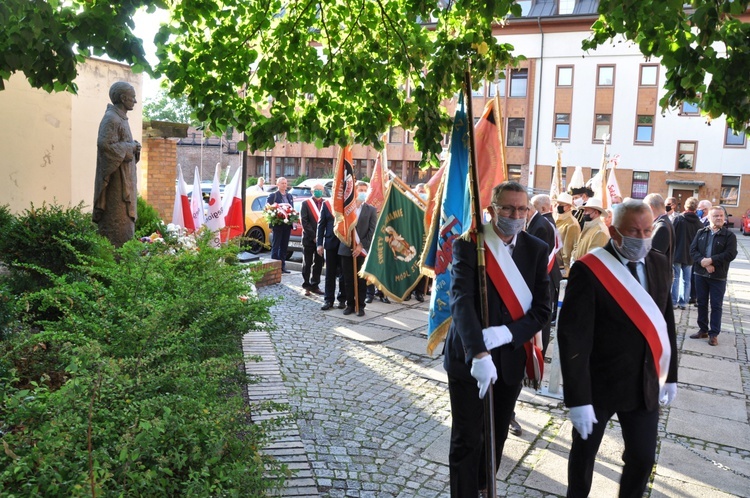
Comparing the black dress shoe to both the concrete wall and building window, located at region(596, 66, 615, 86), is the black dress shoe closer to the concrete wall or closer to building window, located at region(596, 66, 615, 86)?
the concrete wall

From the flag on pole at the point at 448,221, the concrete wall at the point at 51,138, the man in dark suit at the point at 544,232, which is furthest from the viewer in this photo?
the concrete wall at the point at 51,138

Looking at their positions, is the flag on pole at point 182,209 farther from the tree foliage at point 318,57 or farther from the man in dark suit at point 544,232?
the man in dark suit at point 544,232

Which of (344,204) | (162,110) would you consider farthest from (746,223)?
(162,110)

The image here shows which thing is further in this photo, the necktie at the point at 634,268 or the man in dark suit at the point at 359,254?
the man in dark suit at the point at 359,254

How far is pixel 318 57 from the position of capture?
6906mm

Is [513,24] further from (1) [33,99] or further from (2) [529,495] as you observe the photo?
(2) [529,495]

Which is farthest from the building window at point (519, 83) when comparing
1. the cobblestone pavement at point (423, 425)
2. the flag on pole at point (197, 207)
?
the cobblestone pavement at point (423, 425)

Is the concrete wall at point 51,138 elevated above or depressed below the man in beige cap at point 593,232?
above

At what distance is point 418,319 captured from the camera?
10.4m

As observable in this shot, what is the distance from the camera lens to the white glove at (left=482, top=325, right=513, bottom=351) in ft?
12.0

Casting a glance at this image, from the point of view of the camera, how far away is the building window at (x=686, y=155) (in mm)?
39406

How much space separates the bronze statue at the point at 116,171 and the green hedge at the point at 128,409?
2.76 m

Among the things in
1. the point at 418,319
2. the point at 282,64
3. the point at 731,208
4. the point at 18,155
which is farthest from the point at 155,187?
the point at 731,208

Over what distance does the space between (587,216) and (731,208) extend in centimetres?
3560
